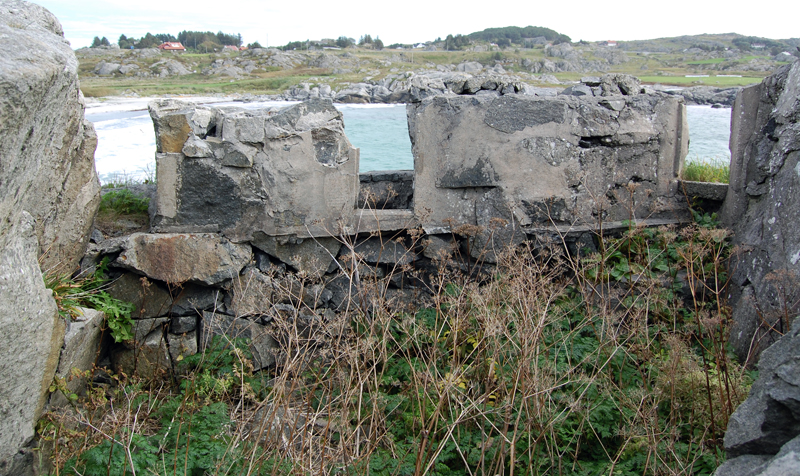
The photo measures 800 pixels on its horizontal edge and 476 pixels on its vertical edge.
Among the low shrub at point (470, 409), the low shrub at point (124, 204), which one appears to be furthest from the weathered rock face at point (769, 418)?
the low shrub at point (124, 204)

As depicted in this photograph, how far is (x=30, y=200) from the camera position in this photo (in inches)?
122

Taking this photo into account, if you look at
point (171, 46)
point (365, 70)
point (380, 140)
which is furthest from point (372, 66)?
point (380, 140)

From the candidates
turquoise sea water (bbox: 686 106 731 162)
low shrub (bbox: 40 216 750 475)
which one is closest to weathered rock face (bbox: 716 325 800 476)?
low shrub (bbox: 40 216 750 475)

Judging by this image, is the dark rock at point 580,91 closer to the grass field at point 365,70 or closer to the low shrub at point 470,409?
the low shrub at point 470,409

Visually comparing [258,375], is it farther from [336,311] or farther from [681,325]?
[681,325]

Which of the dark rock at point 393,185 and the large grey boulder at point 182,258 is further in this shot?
the dark rock at point 393,185

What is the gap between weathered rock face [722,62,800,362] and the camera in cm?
306

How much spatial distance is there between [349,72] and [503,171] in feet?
161

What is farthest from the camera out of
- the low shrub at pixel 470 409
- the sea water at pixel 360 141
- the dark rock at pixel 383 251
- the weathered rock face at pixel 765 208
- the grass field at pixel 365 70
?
the grass field at pixel 365 70

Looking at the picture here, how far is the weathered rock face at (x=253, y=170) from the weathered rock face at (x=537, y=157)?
0.61 meters

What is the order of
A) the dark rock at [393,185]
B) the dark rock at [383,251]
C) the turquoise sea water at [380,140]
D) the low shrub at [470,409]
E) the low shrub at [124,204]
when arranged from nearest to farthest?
1. the low shrub at [470,409]
2. the dark rock at [383,251]
3. the low shrub at [124,204]
4. the dark rock at [393,185]
5. the turquoise sea water at [380,140]

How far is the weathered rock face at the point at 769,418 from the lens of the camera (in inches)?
61.3

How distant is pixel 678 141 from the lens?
163 inches

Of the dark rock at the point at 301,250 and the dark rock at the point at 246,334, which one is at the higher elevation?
the dark rock at the point at 301,250
